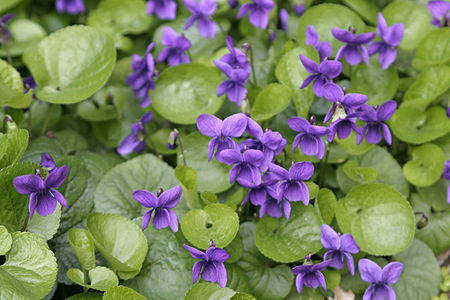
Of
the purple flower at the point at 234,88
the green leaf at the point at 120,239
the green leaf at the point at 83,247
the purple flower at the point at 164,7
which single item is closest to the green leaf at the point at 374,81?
the purple flower at the point at 234,88

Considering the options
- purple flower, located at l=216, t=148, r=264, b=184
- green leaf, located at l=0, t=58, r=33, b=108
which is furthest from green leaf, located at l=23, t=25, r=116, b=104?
purple flower, located at l=216, t=148, r=264, b=184

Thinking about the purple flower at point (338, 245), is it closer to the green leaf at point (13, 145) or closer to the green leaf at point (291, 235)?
the green leaf at point (291, 235)

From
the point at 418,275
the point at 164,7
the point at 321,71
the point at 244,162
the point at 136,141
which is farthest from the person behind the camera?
the point at 164,7

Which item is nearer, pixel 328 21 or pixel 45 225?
pixel 45 225

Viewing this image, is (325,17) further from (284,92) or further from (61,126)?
(61,126)

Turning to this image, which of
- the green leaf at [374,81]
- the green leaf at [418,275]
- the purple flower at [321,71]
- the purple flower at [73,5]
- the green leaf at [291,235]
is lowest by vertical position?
the green leaf at [418,275]

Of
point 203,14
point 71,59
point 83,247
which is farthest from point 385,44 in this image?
point 83,247

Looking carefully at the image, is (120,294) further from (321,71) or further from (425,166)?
(425,166)
